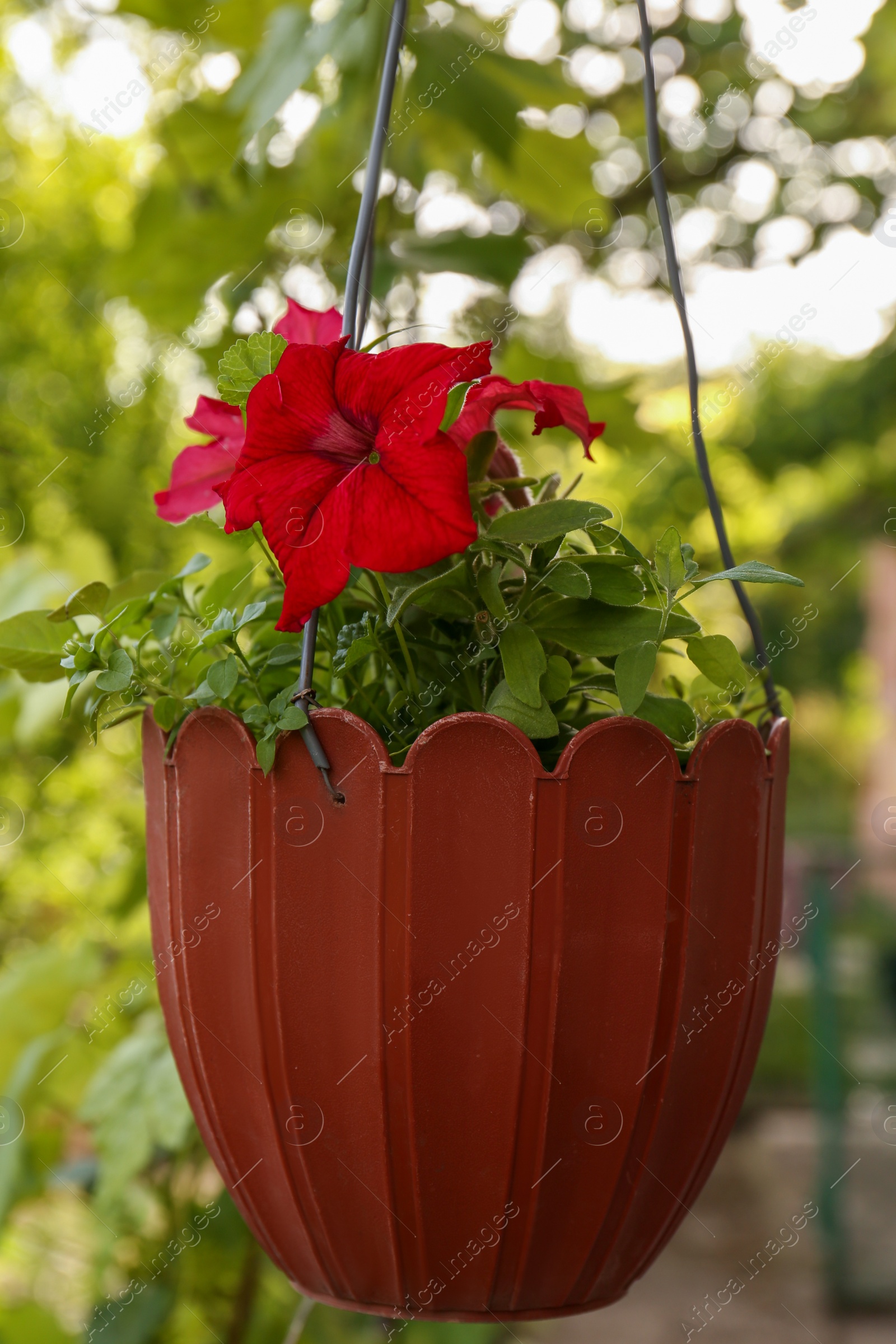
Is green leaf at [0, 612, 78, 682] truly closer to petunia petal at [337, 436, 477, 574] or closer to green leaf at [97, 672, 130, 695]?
green leaf at [97, 672, 130, 695]

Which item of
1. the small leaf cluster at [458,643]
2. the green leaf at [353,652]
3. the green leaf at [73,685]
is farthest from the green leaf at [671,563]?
the green leaf at [73,685]

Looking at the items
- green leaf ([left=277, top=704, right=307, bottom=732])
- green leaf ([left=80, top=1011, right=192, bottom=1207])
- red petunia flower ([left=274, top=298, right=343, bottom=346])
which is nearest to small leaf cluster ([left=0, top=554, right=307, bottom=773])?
green leaf ([left=277, top=704, right=307, bottom=732])

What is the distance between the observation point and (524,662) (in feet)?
1.11

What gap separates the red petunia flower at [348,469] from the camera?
0.99ft

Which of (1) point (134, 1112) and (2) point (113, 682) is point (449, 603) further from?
(1) point (134, 1112)

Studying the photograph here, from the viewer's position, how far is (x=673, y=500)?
99 centimetres

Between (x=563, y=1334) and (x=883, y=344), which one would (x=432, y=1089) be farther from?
(x=563, y=1334)

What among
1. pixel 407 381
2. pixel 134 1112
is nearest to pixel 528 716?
pixel 407 381

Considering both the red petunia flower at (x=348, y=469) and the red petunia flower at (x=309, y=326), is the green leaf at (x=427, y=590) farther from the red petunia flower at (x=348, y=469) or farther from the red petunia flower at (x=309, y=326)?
the red petunia flower at (x=309, y=326)

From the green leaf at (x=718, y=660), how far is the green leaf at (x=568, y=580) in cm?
6

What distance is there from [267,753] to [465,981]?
10cm

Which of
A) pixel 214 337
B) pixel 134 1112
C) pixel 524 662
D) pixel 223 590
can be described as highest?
pixel 214 337

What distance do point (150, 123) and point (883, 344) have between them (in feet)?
3.09

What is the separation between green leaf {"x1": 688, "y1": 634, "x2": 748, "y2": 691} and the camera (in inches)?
14.4
